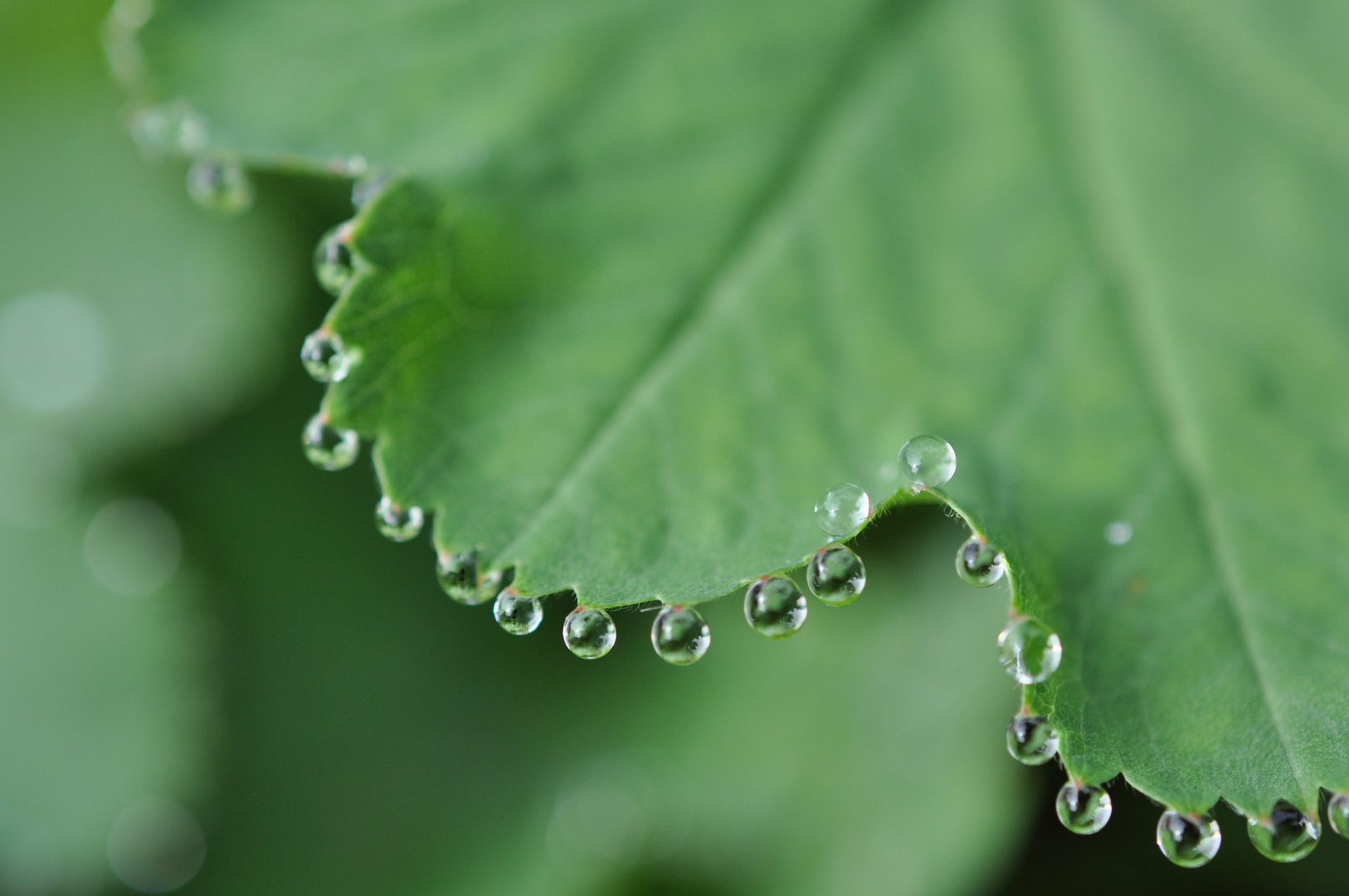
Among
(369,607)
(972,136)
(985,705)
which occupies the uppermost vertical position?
(972,136)

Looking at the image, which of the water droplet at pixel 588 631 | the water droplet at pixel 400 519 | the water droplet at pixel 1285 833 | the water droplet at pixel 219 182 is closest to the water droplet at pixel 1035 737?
the water droplet at pixel 1285 833

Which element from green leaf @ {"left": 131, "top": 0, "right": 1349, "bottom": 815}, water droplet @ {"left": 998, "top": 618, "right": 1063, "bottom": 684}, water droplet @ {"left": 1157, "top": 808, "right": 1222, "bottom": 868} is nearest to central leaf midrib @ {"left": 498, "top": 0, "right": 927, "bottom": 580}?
green leaf @ {"left": 131, "top": 0, "right": 1349, "bottom": 815}

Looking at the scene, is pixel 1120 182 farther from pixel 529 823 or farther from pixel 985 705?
pixel 529 823

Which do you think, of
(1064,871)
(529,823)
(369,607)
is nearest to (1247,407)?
(1064,871)

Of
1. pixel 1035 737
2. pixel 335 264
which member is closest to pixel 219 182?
pixel 335 264

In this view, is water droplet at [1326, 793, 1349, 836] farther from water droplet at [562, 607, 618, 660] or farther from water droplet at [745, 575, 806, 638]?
water droplet at [562, 607, 618, 660]

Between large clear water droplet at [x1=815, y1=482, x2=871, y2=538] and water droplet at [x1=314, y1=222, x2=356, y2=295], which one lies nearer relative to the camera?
large clear water droplet at [x1=815, y1=482, x2=871, y2=538]
